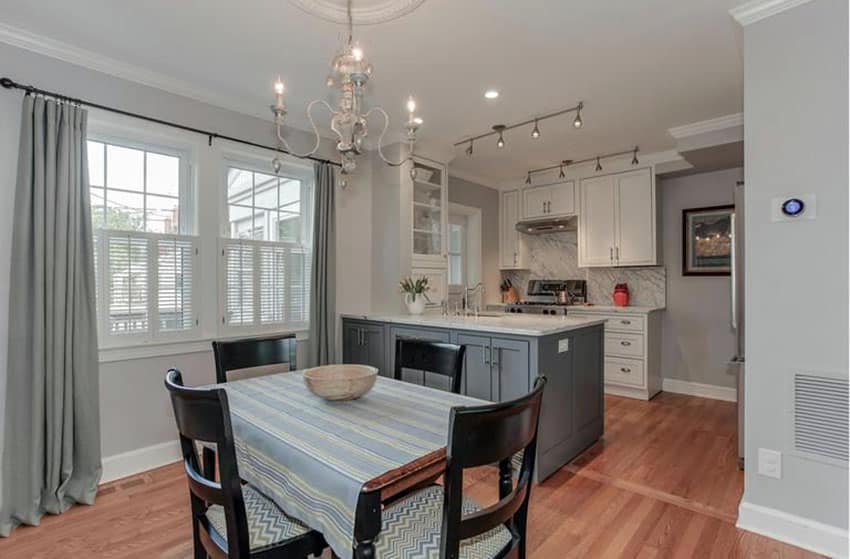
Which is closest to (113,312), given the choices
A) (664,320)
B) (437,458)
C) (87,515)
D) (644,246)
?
(87,515)

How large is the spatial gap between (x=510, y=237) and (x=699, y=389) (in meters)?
2.78

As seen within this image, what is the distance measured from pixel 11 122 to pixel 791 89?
157 inches

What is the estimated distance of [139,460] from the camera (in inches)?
109

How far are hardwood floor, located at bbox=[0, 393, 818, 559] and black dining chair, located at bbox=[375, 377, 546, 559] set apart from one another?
82cm

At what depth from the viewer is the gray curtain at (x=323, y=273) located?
3.56 metres

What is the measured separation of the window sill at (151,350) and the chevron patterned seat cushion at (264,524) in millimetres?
1678

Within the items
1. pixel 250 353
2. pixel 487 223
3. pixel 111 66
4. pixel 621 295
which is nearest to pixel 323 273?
pixel 250 353

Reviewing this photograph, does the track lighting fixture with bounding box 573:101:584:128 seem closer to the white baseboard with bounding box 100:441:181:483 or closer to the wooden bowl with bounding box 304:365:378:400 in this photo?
the wooden bowl with bounding box 304:365:378:400

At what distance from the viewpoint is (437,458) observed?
125 centimetres

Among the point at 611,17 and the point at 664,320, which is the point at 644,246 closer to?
the point at 664,320

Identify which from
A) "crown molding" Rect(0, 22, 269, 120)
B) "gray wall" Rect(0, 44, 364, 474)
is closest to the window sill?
"gray wall" Rect(0, 44, 364, 474)

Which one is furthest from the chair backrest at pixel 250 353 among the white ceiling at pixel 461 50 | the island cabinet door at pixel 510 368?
the white ceiling at pixel 461 50

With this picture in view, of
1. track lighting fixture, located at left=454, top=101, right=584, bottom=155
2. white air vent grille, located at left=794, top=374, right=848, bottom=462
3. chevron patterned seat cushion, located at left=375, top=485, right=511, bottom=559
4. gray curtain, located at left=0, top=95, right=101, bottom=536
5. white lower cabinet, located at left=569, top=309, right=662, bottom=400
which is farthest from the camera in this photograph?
white lower cabinet, located at left=569, top=309, right=662, bottom=400

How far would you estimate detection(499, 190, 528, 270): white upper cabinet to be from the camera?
5.68 m
